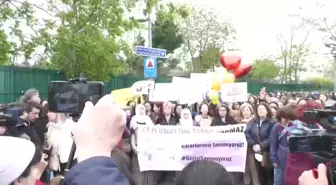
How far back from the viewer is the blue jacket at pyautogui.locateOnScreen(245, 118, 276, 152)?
31.3 feet

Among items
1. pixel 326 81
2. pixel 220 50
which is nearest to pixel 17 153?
pixel 220 50

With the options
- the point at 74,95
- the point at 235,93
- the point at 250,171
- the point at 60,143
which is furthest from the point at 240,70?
the point at 74,95

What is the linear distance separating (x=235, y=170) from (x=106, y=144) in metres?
7.95

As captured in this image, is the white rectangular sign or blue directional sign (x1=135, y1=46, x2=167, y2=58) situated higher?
blue directional sign (x1=135, y1=46, x2=167, y2=58)

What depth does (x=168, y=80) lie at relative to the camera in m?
28.6

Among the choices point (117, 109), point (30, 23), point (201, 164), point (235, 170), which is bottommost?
point (235, 170)

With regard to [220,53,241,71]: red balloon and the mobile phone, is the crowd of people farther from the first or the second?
[220,53,241,71]: red balloon

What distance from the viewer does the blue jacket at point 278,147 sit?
8.48m

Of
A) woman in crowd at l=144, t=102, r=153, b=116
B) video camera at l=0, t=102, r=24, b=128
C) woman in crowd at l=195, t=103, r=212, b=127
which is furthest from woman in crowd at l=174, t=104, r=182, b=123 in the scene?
video camera at l=0, t=102, r=24, b=128

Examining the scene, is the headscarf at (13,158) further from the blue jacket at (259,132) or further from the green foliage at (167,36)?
the green foliage at (167,36)

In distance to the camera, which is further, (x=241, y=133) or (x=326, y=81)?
(x=326, y=81)

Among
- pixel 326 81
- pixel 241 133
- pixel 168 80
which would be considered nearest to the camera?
pixel 241 133

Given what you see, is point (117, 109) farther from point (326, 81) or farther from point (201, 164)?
point (326, 81)

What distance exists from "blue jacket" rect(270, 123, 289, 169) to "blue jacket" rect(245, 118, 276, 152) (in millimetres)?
613
